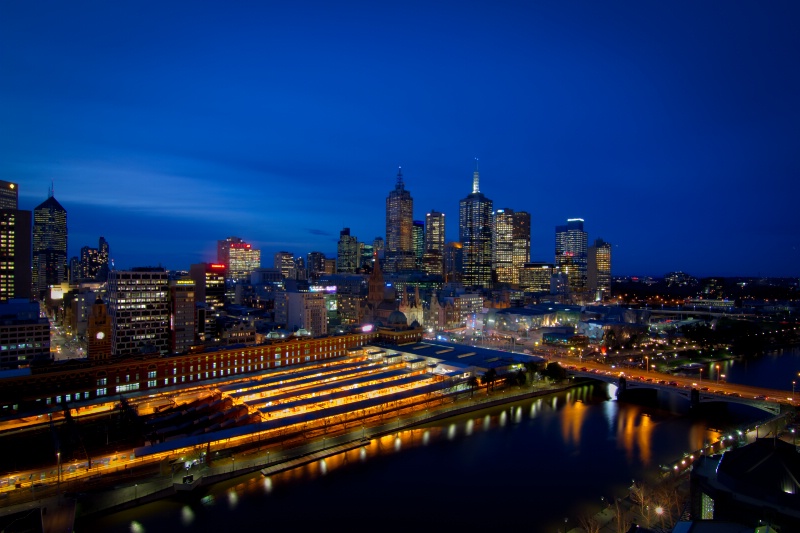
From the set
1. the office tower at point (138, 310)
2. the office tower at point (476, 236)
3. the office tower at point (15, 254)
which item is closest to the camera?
the office tower at point (138, 310)

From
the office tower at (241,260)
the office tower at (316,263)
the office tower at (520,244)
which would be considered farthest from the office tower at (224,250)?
the office tower at (520,244)

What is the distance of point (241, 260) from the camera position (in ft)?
366

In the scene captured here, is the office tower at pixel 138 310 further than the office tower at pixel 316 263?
No

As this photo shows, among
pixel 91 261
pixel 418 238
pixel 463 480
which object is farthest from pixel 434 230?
pixel 463 480

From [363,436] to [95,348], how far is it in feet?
54.8

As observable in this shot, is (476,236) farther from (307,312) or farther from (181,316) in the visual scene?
(181,316)

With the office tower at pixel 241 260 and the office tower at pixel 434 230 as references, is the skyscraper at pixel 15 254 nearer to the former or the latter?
the office tower at pixel 241 260

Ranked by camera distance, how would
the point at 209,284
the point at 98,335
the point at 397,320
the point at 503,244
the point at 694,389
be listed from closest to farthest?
the point at 694,389, the point at 98,335, the point at 397,320, the point at 209,284, the point at 503,244

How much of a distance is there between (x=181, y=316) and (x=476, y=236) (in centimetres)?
8236

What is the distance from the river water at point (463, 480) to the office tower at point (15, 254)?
5219 cm

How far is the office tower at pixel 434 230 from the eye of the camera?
13488 cm

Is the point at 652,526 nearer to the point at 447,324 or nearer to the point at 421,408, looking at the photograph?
the point at 421,408

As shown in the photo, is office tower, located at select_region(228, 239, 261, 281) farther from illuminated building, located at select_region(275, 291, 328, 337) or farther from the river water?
the river water

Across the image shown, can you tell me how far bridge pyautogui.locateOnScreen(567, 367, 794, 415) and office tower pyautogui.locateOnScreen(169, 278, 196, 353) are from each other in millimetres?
27742
